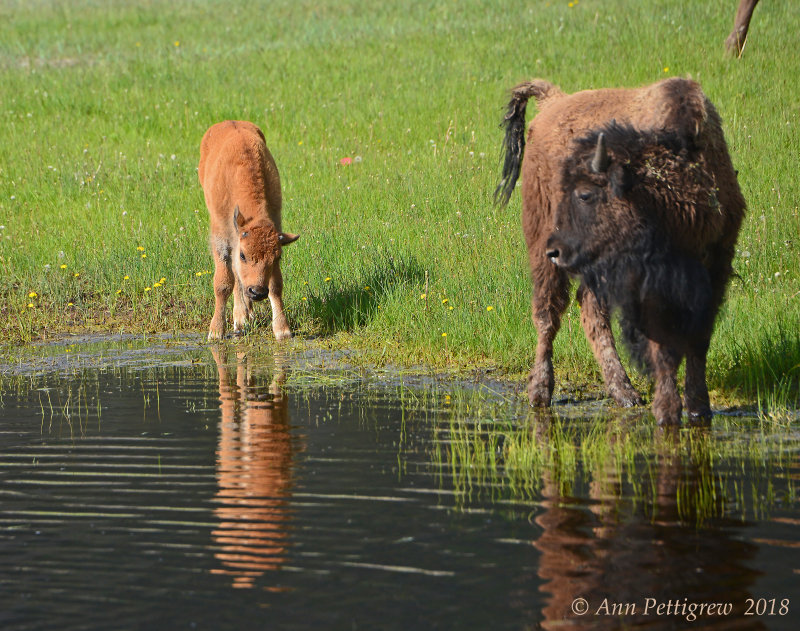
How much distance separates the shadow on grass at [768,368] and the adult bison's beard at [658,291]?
924 millimetres

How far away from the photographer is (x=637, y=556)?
14.2 feet

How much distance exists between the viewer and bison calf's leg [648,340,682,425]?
20.9 ft

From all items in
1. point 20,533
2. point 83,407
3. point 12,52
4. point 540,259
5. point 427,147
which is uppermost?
point 12,52

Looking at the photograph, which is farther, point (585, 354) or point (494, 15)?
point (494, 15)

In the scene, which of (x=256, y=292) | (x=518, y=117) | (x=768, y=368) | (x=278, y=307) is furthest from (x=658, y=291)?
(x=278, y=307)

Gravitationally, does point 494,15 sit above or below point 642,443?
above

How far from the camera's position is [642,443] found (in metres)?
6.07

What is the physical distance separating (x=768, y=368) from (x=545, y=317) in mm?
1566

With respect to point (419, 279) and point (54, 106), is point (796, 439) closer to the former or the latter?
point (419, 279)

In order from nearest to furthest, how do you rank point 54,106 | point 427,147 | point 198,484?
point 198,484, point 427,147, point 54,106

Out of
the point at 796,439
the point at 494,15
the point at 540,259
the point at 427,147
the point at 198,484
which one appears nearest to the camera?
the point at 198,484

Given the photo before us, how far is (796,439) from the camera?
6.03m

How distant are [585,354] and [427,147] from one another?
7.38 m

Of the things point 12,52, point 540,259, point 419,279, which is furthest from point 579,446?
point 12,52
